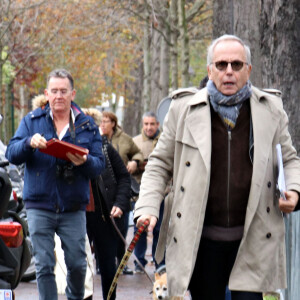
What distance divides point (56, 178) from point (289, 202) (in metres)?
2.63

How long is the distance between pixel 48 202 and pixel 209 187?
2.41m

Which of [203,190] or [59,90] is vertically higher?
[59,90]

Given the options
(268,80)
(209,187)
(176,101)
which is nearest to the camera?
(209,187)

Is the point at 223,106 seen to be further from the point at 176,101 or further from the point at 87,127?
the point at 87,127

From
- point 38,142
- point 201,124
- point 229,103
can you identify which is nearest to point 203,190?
point 201,124

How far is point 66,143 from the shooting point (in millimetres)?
6727

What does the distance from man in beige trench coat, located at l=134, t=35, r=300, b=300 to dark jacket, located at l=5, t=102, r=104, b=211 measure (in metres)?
2.04

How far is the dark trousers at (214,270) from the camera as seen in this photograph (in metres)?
4.89

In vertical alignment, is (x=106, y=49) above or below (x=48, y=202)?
above

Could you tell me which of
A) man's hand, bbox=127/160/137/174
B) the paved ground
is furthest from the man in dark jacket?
man's hand, bbox=127/160/137/174

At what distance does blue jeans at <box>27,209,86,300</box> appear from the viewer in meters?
7.06

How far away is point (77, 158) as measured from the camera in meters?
6.93

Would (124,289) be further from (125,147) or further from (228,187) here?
(228,187)

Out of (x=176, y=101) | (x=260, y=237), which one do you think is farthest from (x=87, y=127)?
(x=260, y=237)
